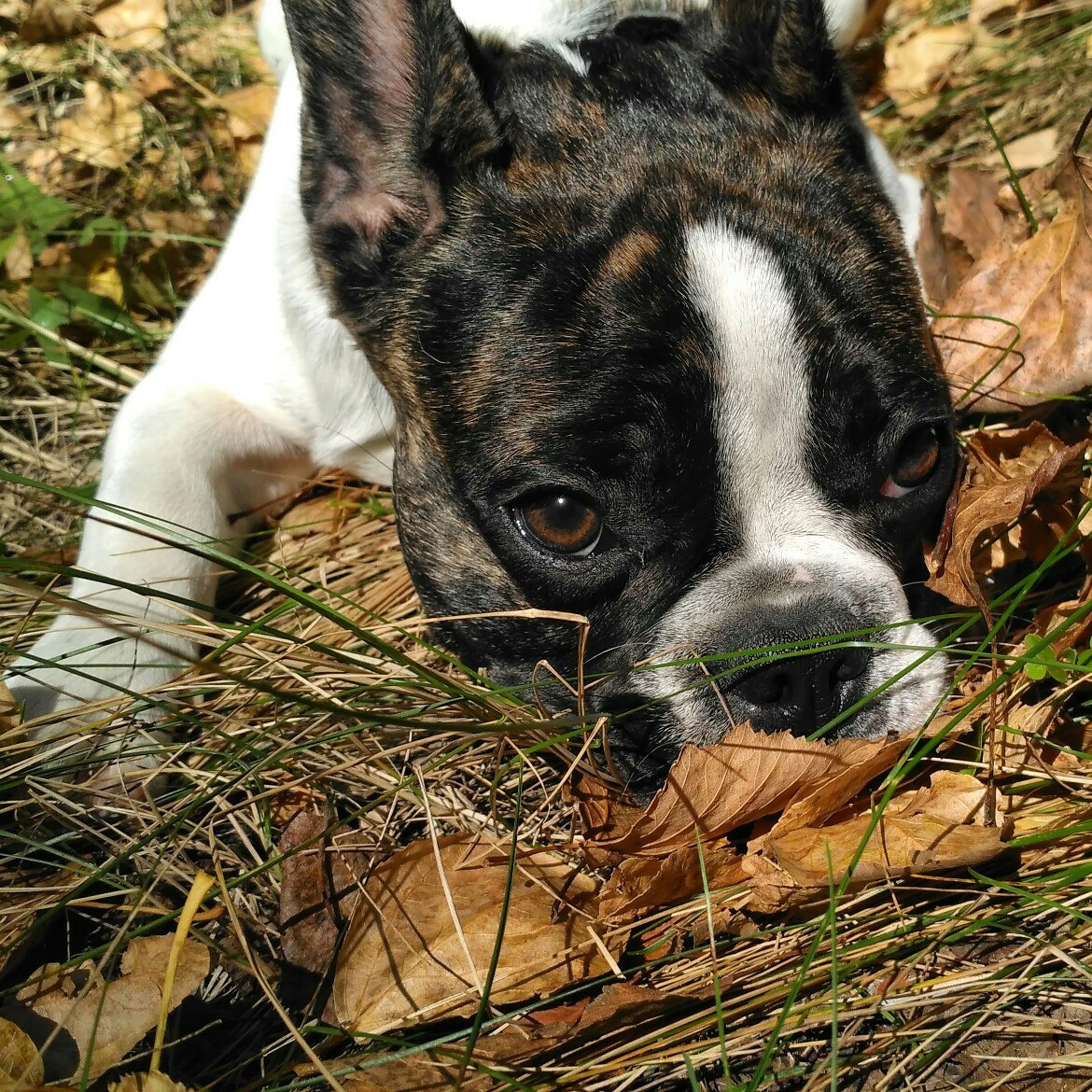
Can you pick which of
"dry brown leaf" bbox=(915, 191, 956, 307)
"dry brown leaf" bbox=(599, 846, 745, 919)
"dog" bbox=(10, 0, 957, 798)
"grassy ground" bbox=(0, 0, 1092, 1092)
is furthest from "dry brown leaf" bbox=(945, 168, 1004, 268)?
"dry brown leaf" bbox=(599, 846, 745, 919)

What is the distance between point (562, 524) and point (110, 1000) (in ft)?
4.04

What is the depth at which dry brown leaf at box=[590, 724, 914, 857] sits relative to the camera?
2178 millimetres

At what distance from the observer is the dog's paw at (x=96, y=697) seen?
248 cm

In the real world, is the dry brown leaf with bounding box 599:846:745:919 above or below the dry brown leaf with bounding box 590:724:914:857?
below

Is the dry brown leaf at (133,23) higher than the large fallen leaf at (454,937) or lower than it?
higher

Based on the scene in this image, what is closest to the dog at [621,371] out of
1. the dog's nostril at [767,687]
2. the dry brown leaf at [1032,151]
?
the dog's nostril at [767,687]

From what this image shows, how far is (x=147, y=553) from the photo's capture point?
9.34 feet

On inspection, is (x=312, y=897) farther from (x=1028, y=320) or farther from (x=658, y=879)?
(x=1028, y=320)

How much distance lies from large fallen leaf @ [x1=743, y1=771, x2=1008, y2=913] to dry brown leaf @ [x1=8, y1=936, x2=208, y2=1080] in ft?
3.51

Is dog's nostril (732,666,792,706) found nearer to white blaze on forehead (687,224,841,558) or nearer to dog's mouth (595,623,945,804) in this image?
dog's mouth (595,623,945,804)

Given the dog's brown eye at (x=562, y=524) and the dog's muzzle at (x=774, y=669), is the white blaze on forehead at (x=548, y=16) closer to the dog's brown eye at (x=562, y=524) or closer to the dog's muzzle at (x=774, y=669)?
the dog's brown eye at (x=562, y=524)

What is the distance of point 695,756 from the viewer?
2.17m

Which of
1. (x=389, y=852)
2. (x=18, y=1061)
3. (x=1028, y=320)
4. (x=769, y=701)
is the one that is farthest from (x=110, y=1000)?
(x=1028, y=320)

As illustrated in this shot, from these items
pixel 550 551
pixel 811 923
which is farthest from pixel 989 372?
pixel 811 923
